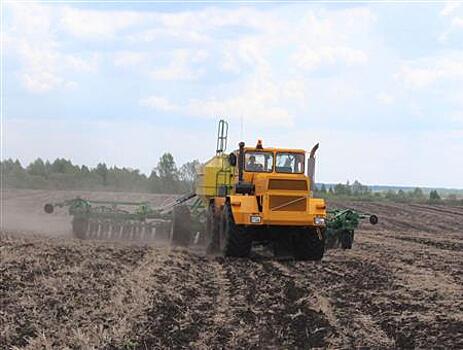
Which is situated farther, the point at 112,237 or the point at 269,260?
the point at 112,237

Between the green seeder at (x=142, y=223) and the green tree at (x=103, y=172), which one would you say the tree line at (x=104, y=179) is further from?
the green seeder at (x=142, y=223)

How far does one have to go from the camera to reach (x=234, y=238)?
16.5 metres

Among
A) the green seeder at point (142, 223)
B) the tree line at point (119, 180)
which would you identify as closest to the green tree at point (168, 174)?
the tree line at point (119, 180)

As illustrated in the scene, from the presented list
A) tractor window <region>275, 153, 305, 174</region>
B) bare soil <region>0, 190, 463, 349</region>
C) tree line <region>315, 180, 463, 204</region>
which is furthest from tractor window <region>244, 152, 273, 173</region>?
tree line <region>315, 180, 463, 204</region>

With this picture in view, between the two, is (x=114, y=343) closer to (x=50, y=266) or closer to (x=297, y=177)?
(x=50, y=266)

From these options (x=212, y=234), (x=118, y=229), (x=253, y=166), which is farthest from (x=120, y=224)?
(x=253, y=166)

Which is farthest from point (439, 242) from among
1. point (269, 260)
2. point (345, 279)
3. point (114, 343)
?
point (114, 343)

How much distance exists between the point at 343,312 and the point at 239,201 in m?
6.67

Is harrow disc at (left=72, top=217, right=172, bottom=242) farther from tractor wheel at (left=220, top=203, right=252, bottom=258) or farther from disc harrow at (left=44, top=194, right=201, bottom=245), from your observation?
tractor wheel at (left=220, top=203, right=252, bottom=258)

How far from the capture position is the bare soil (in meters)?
8.44

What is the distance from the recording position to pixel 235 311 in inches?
394

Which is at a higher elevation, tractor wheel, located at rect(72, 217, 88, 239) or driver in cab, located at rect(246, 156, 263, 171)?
driver in cab, located at rect(246, 156, 263, 171)

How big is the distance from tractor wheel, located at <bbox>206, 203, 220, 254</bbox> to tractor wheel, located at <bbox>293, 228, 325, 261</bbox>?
208 centimetres

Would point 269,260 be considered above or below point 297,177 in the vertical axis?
below
